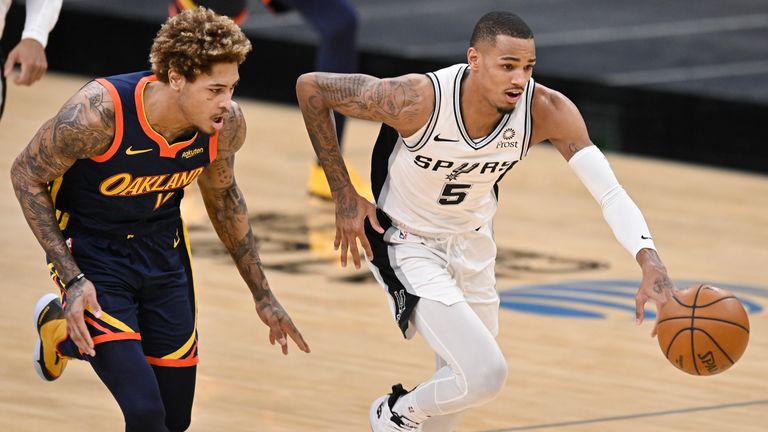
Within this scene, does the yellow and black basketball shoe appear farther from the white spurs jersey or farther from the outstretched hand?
the white spurs jersey

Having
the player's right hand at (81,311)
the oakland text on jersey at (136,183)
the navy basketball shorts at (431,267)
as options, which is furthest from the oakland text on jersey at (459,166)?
the player's right hand at (81,311)

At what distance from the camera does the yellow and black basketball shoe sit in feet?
13.5

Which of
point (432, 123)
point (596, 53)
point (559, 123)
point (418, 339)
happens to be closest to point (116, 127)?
point (432, 123)

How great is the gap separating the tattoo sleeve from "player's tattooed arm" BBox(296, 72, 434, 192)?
1.19ft

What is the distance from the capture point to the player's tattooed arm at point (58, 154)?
147 inches

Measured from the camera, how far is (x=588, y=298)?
22.5ft

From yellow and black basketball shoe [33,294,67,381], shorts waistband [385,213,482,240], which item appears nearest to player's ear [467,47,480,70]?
shorts waistband [385,213,482,240]

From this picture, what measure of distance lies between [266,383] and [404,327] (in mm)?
975

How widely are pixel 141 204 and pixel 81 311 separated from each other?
387 millimetres

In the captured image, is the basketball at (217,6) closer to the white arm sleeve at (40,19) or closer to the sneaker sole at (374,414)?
the white arm sleeve at (40,19)

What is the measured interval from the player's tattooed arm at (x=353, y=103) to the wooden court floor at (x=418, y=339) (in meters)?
0.90

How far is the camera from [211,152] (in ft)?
13.1

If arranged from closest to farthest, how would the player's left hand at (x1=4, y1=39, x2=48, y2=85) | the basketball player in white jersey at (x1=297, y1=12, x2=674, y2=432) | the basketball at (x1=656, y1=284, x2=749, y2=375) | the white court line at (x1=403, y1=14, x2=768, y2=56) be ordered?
the basketball at (x1=656, y1=284, x2=749, y2=375) < the basketball player in white jersey at (x1=297, y1=12, x2=674, y2=432) < the player's left hand at (x1=4, y1=39, x2=48, y2=85) < the white court line at (x1=403, y1=14, x2=768, y2=56)

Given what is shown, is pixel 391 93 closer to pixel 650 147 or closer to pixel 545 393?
pixel 545 393
